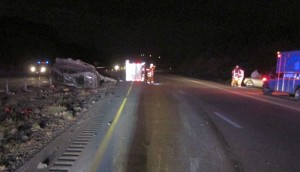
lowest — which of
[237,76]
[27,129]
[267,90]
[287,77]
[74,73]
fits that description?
[27,129]

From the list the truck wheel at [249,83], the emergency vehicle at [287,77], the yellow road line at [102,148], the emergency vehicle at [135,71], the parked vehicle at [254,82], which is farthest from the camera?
the emergency vehicle at [135,71]

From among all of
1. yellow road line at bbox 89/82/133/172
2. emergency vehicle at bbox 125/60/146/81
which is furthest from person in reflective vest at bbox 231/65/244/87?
yellow road line at bbox 89/82/133/172

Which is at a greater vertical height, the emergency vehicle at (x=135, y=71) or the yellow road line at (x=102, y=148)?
the emergency vehicle at (x=135, y=71)

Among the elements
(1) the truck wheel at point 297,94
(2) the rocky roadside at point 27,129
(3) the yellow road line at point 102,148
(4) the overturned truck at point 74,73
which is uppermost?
(4) the overturned truck at point 74,73

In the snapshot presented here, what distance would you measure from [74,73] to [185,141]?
19.1 metres

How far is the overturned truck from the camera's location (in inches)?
1092

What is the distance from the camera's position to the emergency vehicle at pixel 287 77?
75.6 ft

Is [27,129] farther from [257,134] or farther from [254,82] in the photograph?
[254,82]

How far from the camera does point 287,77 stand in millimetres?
24031

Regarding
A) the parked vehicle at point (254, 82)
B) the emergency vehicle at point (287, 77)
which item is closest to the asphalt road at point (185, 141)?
the emergency vehicle at point (287, 77)

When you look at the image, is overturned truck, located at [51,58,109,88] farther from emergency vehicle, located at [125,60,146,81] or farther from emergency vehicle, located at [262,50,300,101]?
emergency vehicle, located at [125,60,146,81]

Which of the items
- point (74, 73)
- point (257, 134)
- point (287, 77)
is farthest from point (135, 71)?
point (257, 134)

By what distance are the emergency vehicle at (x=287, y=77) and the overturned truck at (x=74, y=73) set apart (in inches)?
471

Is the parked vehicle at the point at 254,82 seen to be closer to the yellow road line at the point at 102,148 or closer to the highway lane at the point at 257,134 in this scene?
the highway lane at the point at 257,134
